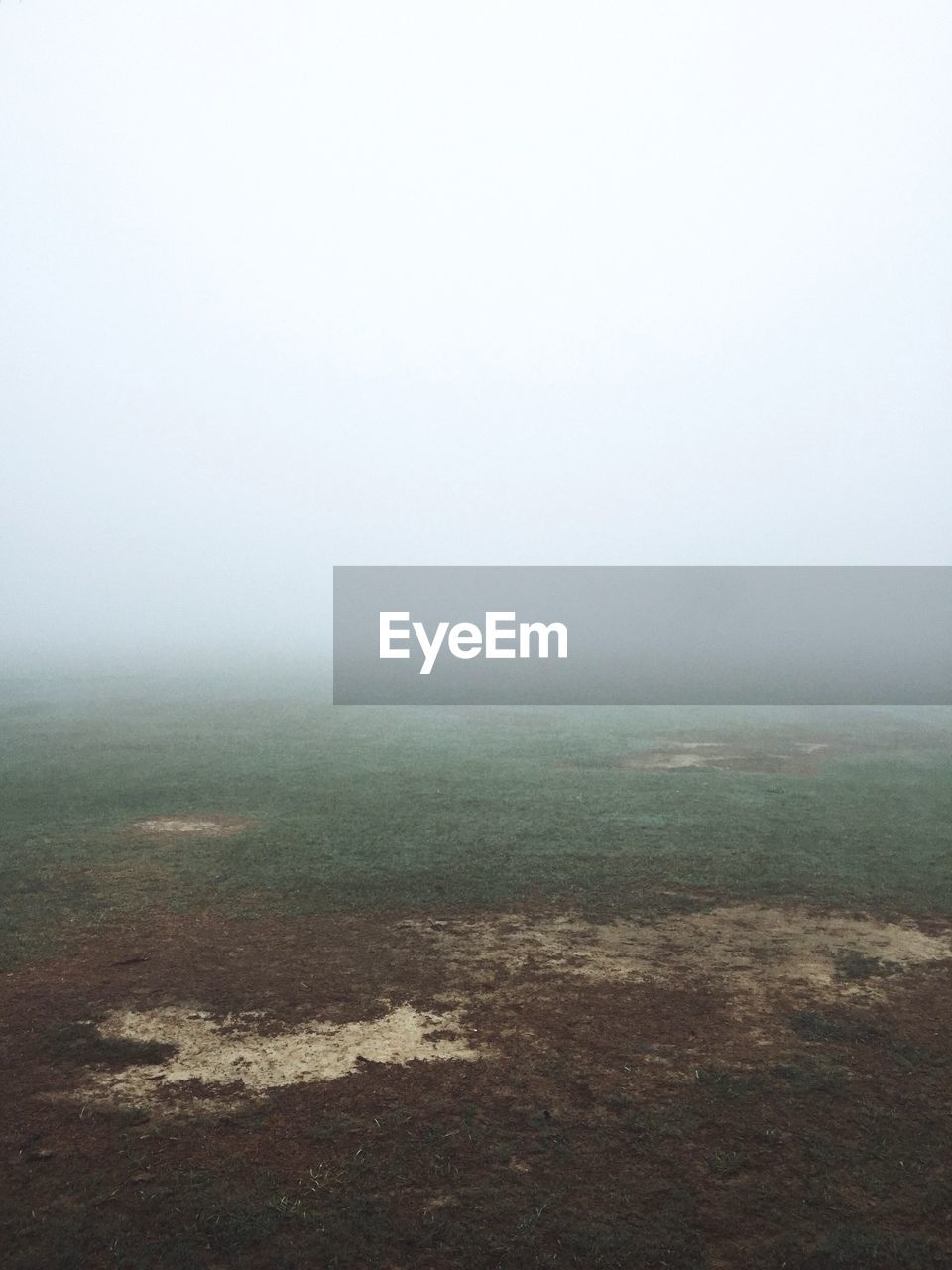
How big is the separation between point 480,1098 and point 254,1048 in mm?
1213

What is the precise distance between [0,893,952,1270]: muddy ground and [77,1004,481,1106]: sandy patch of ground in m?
0.02

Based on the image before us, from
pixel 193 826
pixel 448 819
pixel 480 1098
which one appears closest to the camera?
pixel 480 1098

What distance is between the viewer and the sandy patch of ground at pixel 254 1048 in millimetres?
3984

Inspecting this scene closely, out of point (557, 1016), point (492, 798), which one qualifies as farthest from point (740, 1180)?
point (492, 798)

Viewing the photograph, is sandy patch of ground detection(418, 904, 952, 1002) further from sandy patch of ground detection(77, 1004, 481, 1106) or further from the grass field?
sandy patch of ground detection(77, 1004, 481, 1106)

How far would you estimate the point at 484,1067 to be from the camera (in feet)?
13.5

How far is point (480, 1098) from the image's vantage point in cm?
385

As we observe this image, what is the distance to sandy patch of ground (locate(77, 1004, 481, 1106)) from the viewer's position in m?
3.98

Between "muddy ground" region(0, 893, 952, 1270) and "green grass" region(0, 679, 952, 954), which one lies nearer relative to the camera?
"muddy ground" region(0, 893, 952, 1270)

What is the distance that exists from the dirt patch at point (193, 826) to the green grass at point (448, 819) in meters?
0.24

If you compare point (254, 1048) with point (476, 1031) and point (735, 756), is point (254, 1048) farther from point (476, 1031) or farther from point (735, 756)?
point (735, 756)

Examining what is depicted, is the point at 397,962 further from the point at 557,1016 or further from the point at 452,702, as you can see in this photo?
the point at 452,702

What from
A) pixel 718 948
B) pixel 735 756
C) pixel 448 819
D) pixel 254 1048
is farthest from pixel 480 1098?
pixel 735 756

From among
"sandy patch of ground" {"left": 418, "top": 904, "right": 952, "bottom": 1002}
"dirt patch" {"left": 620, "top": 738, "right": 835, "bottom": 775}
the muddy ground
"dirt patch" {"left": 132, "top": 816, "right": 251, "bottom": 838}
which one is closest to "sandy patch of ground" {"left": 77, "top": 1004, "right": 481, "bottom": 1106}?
the muddy ground
